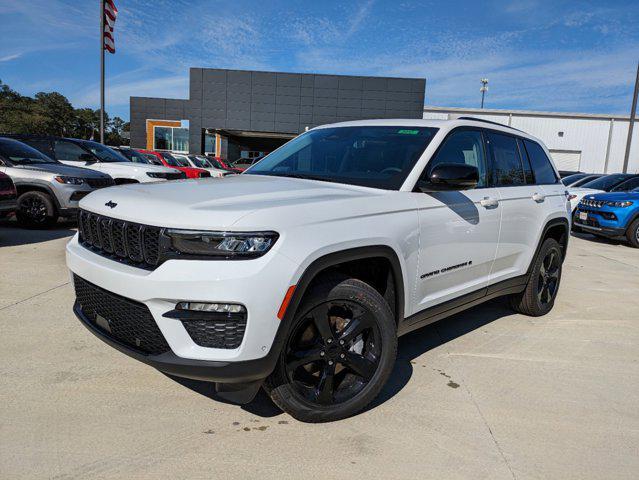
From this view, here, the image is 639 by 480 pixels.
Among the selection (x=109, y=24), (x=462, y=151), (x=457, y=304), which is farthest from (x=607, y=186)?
(x=109, y=24)

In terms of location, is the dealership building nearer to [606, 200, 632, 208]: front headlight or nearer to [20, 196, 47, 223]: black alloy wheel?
[606, 200, 632, 208]: front headlight

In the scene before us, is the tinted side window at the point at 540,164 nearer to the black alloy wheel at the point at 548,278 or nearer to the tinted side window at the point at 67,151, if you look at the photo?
the black alloy wheel at the point at 548,278

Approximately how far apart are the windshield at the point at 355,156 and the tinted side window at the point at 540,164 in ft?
5.93

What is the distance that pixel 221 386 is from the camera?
2430mm

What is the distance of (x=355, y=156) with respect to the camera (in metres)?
3.58

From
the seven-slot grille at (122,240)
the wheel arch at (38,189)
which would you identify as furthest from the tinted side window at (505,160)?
the wheel arch at (38,189)

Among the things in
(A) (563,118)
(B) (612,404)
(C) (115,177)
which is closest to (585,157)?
(A) (563,118)

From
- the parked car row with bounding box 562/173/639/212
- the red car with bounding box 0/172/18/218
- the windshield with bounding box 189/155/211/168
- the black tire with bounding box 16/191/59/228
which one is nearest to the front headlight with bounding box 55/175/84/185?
the black tire with bounding box 16/191/59/228

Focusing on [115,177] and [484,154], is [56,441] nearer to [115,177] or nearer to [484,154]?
[484,154]

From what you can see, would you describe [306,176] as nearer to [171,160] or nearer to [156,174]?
[156,174]

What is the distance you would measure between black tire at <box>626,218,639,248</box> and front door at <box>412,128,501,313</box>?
8.64m

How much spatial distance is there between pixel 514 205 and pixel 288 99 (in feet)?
115

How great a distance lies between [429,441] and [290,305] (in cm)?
112

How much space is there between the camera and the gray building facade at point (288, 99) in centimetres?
3678
